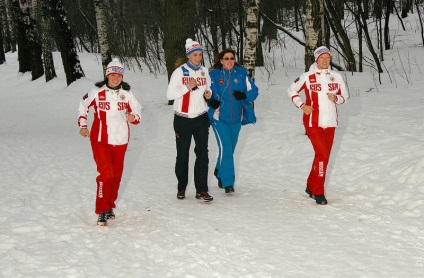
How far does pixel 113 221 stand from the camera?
5.65 meters

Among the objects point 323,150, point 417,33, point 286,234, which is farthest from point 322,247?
point 417,33

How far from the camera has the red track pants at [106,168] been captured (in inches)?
213

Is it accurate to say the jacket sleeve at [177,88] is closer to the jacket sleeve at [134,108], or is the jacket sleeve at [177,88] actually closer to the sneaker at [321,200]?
the jacket sleeve at [134,108]

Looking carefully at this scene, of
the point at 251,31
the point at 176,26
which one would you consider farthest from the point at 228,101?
the point at 176,26

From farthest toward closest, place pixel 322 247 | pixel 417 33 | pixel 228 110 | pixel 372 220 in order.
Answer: pixel 417 33
pixel 228 110
pixel 372 220
pixel 322 247

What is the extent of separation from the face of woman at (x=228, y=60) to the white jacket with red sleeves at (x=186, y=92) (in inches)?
15.0

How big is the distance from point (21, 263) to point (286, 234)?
2542 millimetres

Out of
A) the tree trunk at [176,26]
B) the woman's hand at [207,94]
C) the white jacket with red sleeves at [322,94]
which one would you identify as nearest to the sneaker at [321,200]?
the white jacket with red sleeves at [322,94]

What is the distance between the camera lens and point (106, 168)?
5406 millimetres

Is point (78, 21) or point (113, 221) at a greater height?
point (78, 21)

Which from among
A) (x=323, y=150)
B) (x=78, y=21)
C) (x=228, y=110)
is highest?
(x=78, y=21)

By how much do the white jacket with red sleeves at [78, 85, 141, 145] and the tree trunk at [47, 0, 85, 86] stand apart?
46.7ft

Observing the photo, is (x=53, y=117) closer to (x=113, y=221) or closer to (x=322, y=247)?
(x=113, y=221)

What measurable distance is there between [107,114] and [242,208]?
2014 mm
